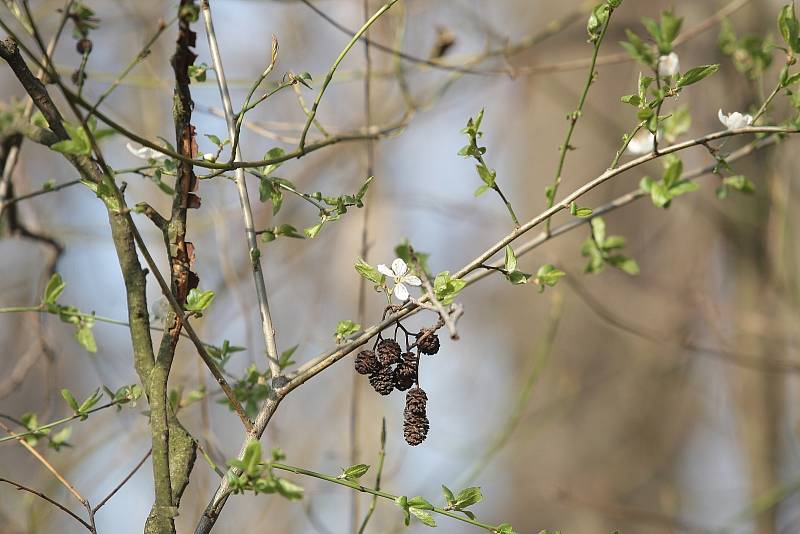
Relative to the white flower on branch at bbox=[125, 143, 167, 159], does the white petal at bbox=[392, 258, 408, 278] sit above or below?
below

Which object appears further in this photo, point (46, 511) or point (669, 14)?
point (46, 511)

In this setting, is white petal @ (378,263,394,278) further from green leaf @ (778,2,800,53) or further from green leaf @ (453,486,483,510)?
green leaf @ (778,2,800,53)

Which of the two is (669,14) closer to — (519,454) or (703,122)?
(703,122)

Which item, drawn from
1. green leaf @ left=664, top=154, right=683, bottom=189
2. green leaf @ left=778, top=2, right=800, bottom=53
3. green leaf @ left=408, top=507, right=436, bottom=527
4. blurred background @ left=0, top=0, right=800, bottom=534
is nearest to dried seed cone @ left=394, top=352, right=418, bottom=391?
green leaf @ left=408, top=507, right=436, bottom=527

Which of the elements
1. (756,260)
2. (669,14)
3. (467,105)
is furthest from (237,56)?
(669,14)

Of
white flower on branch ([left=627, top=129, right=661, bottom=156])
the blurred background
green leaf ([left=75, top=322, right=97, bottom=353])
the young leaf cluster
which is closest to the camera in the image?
the young leaf cluster

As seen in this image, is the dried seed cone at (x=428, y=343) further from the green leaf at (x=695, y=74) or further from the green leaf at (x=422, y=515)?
the green leaf at (x=695, y=74)

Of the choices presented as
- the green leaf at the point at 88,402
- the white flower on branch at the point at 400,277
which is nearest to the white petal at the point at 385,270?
the white flower on branch at the point at 400,277

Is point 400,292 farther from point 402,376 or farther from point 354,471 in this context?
point 354,471

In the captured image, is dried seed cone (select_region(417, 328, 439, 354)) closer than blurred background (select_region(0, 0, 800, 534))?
Yes
